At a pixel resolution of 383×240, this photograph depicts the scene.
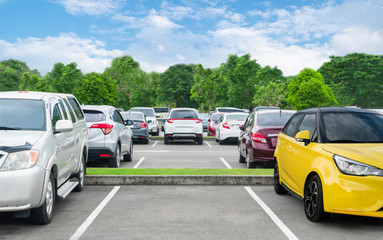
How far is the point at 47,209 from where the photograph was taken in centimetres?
586

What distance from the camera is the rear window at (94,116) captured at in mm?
11284

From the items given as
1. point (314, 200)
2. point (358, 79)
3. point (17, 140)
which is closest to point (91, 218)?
point (17, 140)

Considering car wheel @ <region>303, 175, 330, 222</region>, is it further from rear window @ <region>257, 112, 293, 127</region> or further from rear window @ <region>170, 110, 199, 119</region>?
rear window @ <region>170, 110, 199, 119</region>

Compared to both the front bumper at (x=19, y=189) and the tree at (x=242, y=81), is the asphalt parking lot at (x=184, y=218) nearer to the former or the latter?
the front bumper at (x=19, y=189)

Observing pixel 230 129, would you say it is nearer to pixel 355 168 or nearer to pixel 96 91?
pixel 355 168

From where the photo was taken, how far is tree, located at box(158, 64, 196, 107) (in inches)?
3794

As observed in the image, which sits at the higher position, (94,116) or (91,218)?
(94,116)

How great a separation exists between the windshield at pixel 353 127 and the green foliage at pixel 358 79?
8231 cm

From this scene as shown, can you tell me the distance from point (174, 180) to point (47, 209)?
11.9ft

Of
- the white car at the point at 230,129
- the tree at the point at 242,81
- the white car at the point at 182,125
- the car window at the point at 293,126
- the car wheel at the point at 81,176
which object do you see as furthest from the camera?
the tree at the point at 242,81

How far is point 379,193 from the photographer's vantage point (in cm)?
518

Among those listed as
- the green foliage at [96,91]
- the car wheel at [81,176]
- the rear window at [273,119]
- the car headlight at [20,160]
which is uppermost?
the green foliage at [96,91]

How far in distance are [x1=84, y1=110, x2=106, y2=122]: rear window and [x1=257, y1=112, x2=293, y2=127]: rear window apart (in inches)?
163

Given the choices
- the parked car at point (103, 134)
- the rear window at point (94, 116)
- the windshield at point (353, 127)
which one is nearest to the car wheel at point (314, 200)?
the windshield at point (353, 127)
